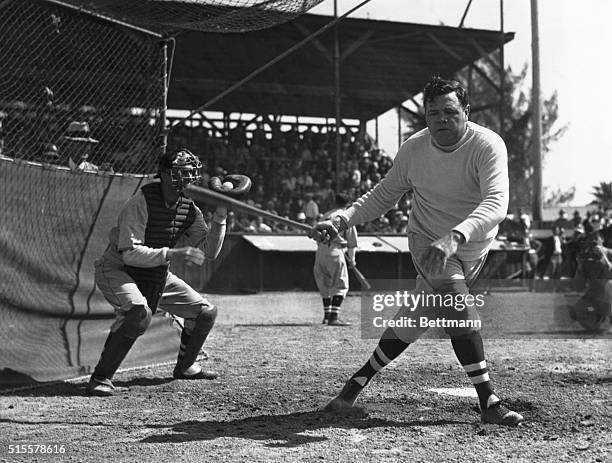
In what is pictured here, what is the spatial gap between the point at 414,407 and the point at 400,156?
162 centimetres

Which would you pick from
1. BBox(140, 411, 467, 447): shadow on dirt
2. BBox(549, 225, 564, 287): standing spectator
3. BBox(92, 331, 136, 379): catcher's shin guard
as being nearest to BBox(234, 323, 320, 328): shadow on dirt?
BBox(92, 331, 136, 379): catcher's shin guard

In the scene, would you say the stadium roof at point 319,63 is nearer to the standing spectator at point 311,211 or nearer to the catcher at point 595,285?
the standing spectator at point 311,211

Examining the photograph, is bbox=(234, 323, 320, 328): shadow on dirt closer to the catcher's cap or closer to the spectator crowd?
the catcher's cap

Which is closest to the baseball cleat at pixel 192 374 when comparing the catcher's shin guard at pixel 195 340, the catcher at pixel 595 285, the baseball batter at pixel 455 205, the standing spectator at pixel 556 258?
the catcher's shin guard at pixel 195 340

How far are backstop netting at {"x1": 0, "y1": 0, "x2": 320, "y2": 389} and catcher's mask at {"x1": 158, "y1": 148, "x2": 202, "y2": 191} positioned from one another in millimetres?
1222

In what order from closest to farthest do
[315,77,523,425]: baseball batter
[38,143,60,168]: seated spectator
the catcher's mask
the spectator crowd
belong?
[315,77,523,425]: baseball batter < the catcher's mask < [38,143,60,168]: seated spectator < the spectator crowd

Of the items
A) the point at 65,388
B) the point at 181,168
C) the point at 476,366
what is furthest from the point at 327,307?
the point at 476,366

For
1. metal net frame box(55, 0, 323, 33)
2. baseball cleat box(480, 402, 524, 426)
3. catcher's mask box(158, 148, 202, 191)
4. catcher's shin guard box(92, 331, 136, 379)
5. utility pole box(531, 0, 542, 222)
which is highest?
utility pole box(531, 0, 542, 222)

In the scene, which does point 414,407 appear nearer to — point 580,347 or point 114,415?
point 114,415

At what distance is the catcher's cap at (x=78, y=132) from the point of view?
25.1 ft

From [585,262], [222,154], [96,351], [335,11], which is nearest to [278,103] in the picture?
[222,154]

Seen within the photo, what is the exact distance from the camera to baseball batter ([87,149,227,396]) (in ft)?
19.9

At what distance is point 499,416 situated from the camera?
4.82 metres

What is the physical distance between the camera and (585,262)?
10.3 meters
